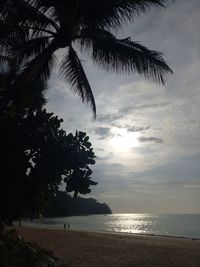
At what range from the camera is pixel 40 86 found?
12078 mm

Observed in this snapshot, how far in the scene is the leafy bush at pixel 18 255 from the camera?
305 inches

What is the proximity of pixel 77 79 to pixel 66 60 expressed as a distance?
0.72m

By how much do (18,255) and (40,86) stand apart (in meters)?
5.86

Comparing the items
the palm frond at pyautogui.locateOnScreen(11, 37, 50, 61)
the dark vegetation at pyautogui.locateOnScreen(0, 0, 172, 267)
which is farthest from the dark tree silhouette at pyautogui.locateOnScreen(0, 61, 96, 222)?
the palm frond at pyautogui.locateOnScreen(11, 37, 50, 61)

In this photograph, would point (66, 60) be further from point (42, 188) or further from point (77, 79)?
point (42, 188)

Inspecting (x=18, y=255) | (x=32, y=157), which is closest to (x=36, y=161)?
(x=32, y=157)

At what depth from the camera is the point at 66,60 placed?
1120 cm

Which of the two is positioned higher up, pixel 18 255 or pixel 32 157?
pixel 32 157

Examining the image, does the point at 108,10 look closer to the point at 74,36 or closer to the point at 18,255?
the point at 74,36

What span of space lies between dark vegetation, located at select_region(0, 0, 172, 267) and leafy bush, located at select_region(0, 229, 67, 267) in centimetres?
2

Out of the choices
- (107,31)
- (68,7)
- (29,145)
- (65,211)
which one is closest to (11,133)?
(29,145)

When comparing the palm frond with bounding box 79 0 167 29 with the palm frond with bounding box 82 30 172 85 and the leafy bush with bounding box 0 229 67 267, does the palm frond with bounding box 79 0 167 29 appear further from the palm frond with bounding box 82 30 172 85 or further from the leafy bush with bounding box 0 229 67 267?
the leafy bush with bounding box 0 229 67 267

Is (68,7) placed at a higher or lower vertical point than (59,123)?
higher

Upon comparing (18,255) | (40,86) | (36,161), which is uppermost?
(40,86)
